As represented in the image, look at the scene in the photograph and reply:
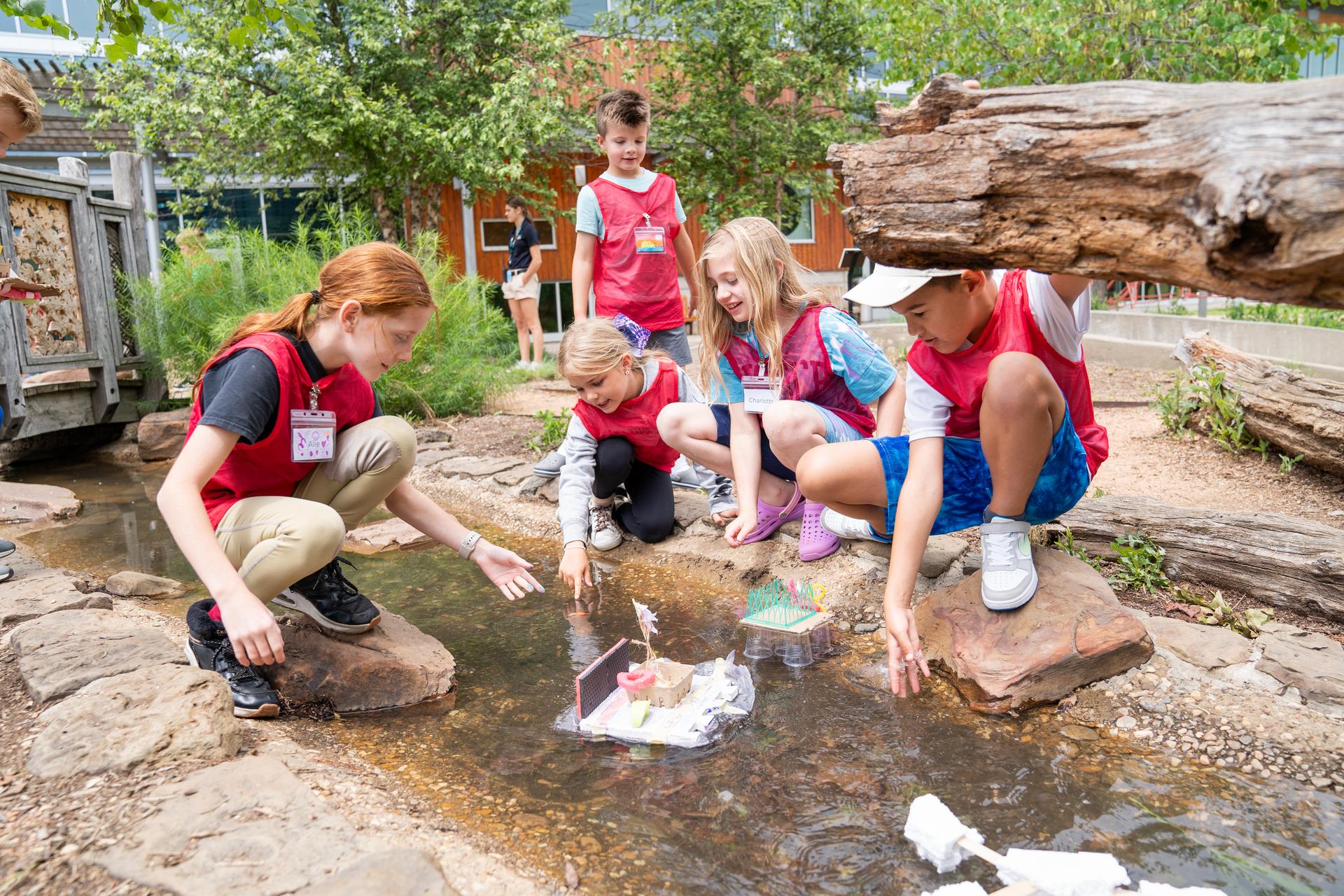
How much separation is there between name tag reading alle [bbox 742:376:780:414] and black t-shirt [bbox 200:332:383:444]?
1.56 meters

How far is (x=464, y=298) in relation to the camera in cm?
733

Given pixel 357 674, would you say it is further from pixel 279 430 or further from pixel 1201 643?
pixel 1201 643

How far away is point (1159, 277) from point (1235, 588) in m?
1.82

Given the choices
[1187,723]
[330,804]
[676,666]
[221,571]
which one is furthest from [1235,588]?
[221,571]

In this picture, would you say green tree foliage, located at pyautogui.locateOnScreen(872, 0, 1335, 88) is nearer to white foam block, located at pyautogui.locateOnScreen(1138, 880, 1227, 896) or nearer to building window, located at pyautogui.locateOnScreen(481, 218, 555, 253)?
building window, located at pyautogui.locateOnScreen(481, 218, 555, 253)

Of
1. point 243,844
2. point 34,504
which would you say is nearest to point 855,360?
point 243,844

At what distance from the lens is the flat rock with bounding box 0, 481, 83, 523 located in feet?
16.5

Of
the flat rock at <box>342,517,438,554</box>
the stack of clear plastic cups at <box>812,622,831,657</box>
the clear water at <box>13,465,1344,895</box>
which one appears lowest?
the flat rock at <box>342,517,438,554</box>

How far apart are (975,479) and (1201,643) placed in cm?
70

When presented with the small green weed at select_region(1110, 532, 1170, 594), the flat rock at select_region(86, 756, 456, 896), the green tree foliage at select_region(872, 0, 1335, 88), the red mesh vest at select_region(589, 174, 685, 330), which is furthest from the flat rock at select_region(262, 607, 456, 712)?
the green tree foliage at select_region(872, 0, 1335, 88)

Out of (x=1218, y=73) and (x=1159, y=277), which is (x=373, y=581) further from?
(x=1218, y=73)

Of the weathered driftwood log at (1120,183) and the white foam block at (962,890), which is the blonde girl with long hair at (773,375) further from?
the white foam block at (962,890)

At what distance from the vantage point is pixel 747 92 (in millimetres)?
14320

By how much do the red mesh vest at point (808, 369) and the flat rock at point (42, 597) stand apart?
2.28 meters
